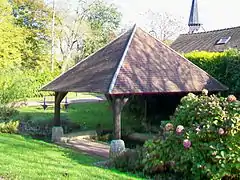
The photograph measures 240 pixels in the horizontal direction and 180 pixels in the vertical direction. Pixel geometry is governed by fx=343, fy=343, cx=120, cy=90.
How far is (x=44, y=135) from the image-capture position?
16453mm

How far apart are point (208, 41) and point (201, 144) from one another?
23617 millimetres

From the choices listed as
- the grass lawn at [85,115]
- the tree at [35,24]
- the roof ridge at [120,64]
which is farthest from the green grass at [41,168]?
the tree at [35,24]

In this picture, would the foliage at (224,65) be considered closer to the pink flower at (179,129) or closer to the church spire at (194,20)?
the pink flower at (179,129)

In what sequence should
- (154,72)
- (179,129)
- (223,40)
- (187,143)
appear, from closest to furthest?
(187,143), (179,129), (154,72), (223,40)

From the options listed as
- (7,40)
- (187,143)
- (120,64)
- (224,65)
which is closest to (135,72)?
(120,64)

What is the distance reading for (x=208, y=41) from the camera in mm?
29828

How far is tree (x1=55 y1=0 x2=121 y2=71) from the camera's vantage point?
45.8 meters

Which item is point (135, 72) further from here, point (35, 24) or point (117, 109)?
point (35, 24)

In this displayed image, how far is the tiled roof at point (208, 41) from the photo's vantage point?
27595 millimetres

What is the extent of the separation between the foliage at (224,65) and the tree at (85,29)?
30080 mm

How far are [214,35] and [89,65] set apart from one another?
19046 millimetres

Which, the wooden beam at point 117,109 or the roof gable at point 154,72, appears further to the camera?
the roof gable at point 154,72

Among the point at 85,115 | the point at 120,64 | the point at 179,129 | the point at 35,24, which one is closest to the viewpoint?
the point at 179,129

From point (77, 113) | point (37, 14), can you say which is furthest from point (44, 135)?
point (37, 14)
